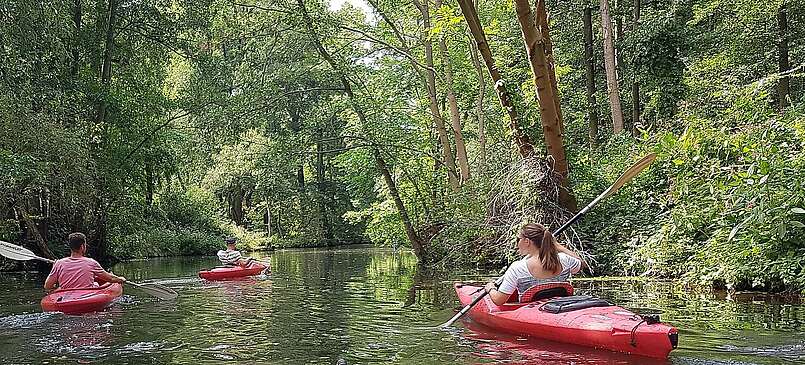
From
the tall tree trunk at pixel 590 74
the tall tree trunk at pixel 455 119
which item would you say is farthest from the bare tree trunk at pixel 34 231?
the tall tree trunk at pixel 590 74

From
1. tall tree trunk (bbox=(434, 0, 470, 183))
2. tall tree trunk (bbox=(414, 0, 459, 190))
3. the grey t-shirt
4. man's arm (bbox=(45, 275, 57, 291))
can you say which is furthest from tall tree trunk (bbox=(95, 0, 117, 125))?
the grey t-shirt

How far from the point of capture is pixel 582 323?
6367 millimetres

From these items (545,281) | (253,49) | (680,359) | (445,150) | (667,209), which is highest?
(253,49)

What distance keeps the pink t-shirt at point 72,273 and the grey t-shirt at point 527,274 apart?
18.4ft

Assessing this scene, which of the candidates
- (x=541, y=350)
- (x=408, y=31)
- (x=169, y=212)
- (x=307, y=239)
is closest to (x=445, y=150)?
(x=408, y=31)

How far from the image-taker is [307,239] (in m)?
39.8

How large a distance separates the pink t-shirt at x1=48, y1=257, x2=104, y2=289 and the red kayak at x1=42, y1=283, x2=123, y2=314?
11cm

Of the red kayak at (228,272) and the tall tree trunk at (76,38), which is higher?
the tall tree trunk at (76,38)

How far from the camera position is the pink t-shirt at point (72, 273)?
9812mm

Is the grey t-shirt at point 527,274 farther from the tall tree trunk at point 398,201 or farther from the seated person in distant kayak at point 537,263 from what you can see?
the tall tree trunk at point 398,201

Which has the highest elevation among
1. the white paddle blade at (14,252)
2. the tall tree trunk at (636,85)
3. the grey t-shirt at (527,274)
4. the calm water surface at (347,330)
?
the tall tree trunk at (636,85)

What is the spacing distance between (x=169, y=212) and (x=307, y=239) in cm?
1011

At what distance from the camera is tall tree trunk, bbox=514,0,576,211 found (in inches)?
461

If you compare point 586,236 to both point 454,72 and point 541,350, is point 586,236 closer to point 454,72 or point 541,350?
point 541,350
